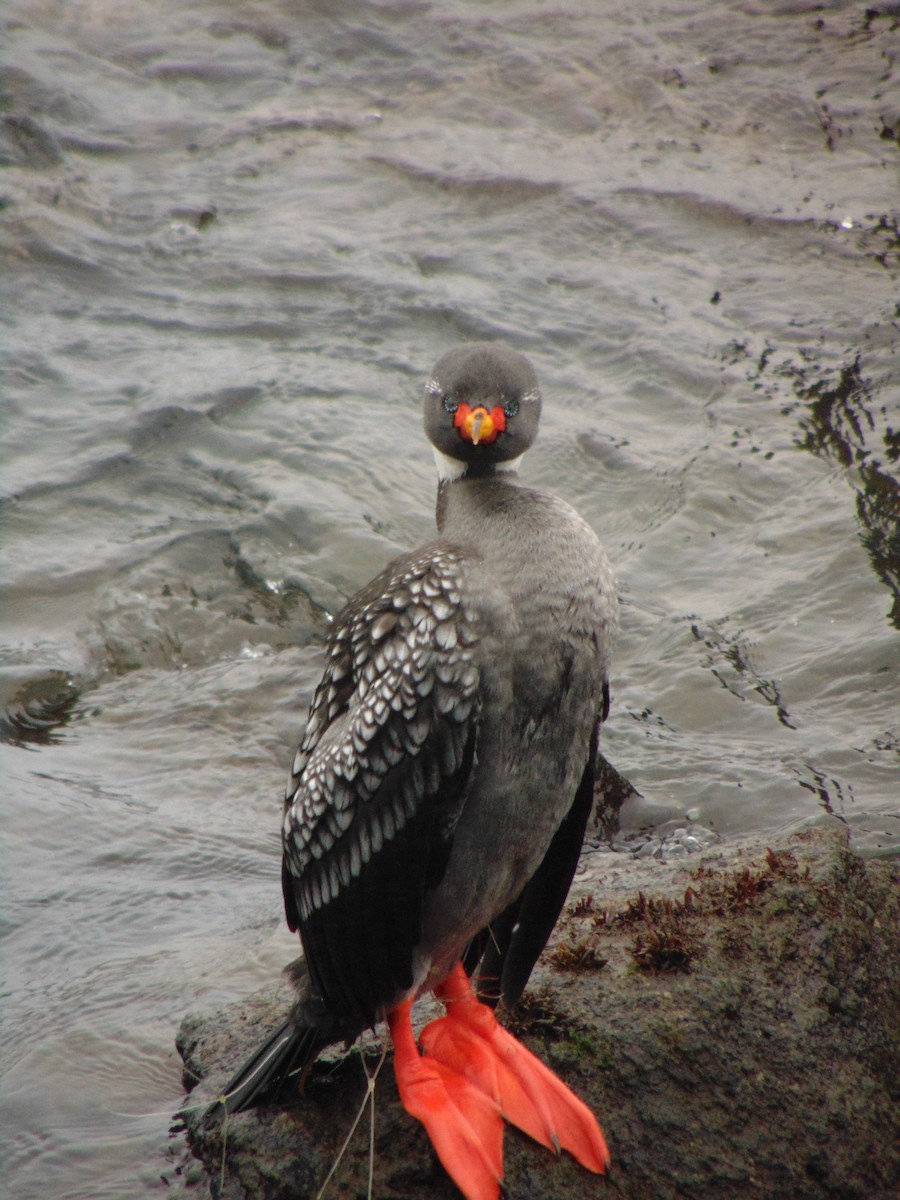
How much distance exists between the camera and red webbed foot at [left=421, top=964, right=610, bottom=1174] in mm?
3785

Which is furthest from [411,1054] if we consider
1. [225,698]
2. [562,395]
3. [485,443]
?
[562,395]

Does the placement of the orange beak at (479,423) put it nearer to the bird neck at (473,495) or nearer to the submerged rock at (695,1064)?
the bird neck at (473,495)

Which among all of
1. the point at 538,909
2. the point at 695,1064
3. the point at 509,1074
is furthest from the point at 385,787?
the point at 695,1064

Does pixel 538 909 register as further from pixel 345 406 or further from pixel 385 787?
pixel 345 406

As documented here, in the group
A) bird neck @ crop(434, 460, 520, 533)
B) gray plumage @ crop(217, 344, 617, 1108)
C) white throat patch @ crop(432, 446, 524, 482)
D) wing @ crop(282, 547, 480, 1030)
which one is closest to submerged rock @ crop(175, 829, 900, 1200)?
gray plumage @ crop(217, 344, 617, 1108)

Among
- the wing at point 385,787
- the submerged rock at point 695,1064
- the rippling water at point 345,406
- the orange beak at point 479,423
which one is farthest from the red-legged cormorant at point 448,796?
the rippling water at point 345,406

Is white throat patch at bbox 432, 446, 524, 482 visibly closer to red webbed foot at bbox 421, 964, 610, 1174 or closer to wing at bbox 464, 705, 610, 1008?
wing at bbox 464, 705, 610, 1008

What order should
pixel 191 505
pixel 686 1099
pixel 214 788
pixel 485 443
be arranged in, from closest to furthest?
pixel 686 1099
pixel 485 443
pixel 214 788
pixel 191 505

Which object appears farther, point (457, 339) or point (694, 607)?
point (457, 339)

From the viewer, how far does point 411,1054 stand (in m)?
4.12

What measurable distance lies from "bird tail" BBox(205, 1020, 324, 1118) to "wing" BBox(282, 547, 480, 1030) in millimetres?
158

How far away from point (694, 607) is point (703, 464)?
1.60 m

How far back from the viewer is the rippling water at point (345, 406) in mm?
5984

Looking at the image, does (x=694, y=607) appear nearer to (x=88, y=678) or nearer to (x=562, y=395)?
(x=562, y=395)
